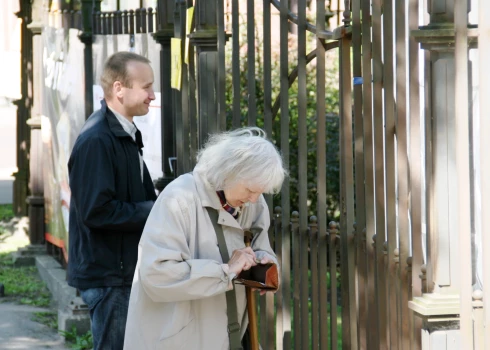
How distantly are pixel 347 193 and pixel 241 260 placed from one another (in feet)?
2.39

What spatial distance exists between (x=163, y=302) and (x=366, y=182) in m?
0.94

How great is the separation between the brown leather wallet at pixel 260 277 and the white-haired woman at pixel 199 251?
3 cm

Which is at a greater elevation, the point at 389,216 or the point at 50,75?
the point at 50,75

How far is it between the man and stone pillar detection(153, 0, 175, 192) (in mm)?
1438

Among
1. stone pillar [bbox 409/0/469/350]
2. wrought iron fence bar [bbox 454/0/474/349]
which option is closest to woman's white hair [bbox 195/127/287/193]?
stone pillar [bbox 409/0/469/350]

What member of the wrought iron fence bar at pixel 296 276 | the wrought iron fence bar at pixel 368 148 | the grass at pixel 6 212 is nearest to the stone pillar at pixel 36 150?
the grass at pixel 6 212

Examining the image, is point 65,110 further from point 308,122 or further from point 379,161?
point 379,161

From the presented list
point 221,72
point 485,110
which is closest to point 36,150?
point 221,72

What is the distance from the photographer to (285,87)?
475cm

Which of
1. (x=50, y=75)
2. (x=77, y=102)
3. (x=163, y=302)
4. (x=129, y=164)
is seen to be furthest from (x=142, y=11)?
(x=163, y=302)

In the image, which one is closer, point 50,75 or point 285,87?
point 285,87

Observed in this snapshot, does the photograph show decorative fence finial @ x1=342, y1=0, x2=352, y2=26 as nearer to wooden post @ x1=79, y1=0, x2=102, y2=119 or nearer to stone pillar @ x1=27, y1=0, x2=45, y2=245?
wooden post @ x1=79, y1=0, x2=102, y2=119

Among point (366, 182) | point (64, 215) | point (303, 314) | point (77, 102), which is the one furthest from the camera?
point (64, 215)

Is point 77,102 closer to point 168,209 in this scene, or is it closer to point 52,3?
point 52,3
